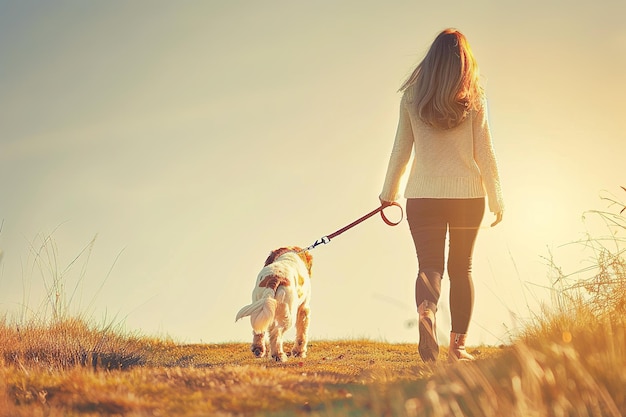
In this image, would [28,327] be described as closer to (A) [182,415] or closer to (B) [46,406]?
(B) [46,406]

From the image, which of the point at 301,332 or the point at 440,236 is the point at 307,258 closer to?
the point at 301,332

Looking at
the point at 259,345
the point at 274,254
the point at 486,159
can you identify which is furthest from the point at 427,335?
the point at 274,254

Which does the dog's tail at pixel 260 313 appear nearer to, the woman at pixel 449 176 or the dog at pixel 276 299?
the dog at pixel 276 299

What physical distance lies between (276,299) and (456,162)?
9.46 feet

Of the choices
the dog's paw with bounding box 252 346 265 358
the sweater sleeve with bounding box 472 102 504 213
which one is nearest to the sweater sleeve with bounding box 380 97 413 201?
the sweater sleeve with bounding box 472 102 504 213

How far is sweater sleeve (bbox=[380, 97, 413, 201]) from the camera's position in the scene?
249 inches

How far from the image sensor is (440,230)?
5.97 meters

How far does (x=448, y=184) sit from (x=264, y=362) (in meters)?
3.24

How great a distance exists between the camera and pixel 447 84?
5.93 m

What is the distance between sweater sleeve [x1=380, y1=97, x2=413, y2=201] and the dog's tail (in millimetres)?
2100

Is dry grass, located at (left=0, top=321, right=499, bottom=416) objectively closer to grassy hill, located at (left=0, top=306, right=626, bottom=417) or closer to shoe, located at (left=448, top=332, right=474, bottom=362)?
grassy hill, located at (left=0, top=306, right=626, bottom=417)

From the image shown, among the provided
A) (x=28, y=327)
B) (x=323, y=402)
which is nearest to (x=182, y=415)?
(x=323, y=402)

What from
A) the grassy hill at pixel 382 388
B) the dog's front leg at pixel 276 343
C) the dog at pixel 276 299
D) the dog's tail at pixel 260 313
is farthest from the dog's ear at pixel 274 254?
the grassy hill at pixel 382 388

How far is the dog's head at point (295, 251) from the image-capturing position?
28.1 feet
